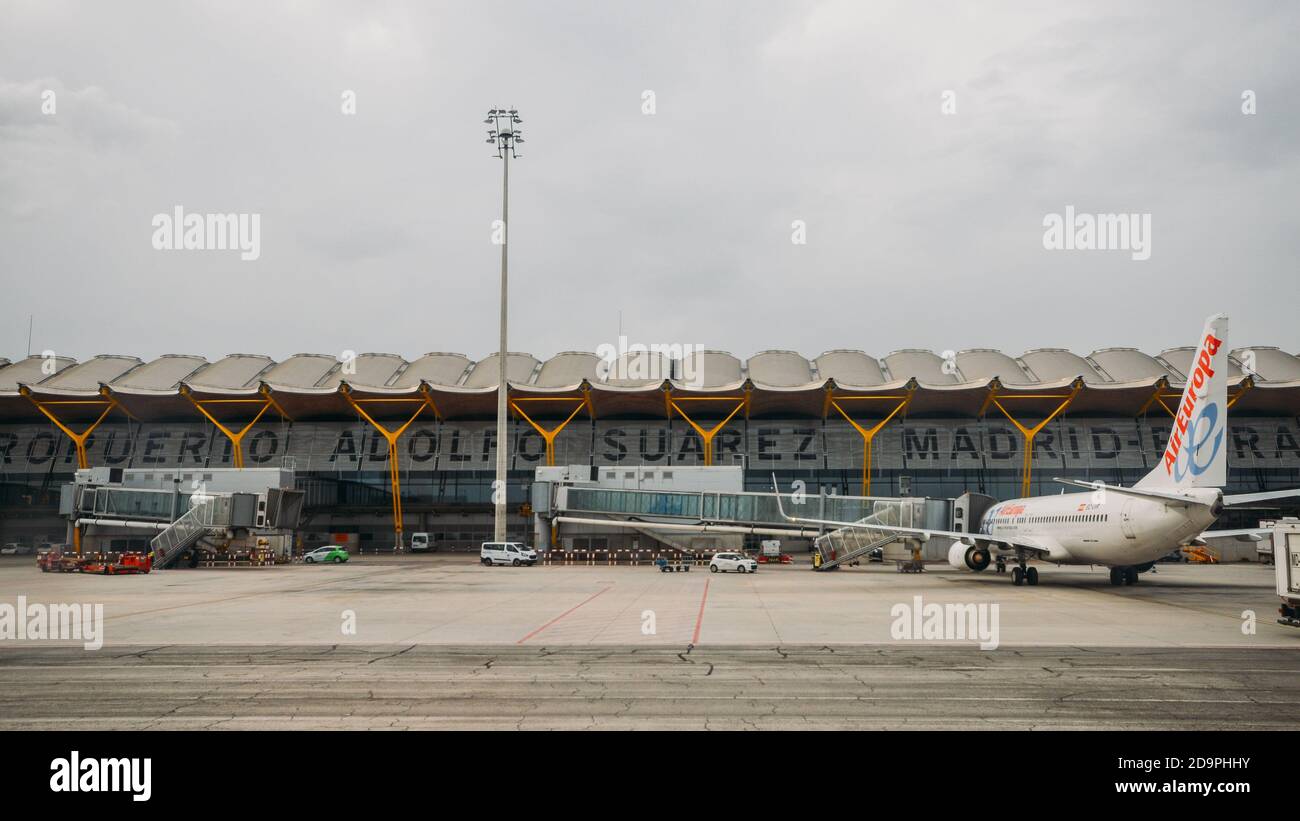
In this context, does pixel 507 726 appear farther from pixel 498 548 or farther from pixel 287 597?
pixel 498 548

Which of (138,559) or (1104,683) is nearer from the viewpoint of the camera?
(1104,683)

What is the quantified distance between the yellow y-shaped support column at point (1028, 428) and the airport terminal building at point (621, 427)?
10.5 inches

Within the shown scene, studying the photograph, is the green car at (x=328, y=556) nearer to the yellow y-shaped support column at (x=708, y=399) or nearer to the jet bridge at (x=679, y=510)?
the jet bridge at (x=679, y=510)

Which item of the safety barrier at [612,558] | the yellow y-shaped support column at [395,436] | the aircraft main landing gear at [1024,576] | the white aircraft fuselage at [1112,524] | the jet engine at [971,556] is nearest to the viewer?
the white aircraft fuselage at [1112,524]

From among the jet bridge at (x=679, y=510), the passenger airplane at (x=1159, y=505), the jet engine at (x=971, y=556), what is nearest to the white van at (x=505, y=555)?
the jet bridge at (x=679, y=510)

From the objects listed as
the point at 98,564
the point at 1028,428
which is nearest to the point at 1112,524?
the point at 98,564

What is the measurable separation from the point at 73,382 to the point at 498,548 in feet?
200

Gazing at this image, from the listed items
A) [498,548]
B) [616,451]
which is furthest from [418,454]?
[498,548]

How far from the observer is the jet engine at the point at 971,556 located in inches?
1607

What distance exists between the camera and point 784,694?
12.9 meters

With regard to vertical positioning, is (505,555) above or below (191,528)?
below

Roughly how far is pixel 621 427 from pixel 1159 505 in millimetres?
62762

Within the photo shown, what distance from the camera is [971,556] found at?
135 ft

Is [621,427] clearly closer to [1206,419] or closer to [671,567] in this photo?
[671,567]
